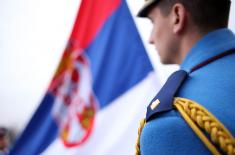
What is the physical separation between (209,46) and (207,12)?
5 centimetres

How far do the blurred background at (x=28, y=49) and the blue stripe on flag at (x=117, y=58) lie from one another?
30cm

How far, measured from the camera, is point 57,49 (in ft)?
5.33

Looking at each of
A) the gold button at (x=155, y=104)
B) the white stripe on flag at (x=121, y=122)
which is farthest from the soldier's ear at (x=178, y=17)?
the white stripe on flag at (x=121, y=122)

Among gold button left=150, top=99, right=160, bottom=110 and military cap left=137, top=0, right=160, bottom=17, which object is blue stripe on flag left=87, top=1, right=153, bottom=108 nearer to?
military cap left=137, top=0, right=160, bottom=17

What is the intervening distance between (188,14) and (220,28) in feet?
0.17

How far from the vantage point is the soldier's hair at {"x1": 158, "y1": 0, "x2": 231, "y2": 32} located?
506 mm

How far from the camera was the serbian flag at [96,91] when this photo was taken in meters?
1.26

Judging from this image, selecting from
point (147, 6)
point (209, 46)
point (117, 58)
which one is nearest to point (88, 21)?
point (117, 58)

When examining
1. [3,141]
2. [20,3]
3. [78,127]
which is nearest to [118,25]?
[78,127]

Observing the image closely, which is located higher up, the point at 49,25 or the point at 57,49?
the point at 49,25

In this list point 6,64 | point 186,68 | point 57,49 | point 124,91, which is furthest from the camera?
point 6,64

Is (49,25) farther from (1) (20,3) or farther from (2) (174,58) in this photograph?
(2) (174,58)

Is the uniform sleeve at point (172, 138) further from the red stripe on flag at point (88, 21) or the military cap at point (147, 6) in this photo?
the red stripe on flag at point (88, 21)

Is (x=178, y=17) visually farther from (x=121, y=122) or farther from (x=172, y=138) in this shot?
(x=121, y=122)
